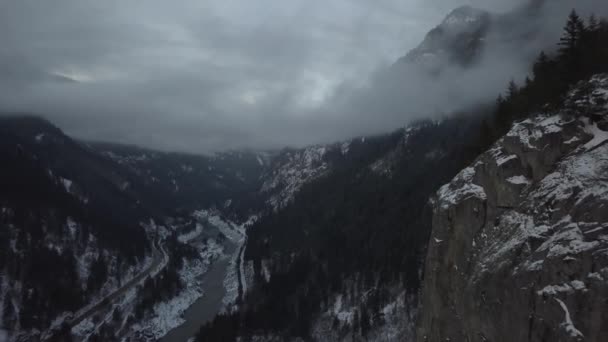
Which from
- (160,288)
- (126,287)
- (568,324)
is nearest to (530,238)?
(568,324)

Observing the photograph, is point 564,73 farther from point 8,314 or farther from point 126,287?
point 126,287

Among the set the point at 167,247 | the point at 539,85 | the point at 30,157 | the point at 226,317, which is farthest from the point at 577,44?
the point at 30,157

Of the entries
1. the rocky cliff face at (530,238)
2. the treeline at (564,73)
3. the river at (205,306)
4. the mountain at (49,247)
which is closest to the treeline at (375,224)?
the treeline at (564,73)

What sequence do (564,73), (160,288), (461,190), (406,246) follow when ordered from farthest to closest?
(160,288) → (406,246) → (564,73) → (461,190)

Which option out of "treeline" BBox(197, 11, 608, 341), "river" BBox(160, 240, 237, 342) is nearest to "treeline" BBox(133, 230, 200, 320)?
"river" BBox(160, 240, 237, 342)

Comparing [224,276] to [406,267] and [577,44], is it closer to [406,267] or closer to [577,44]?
[406,267]
